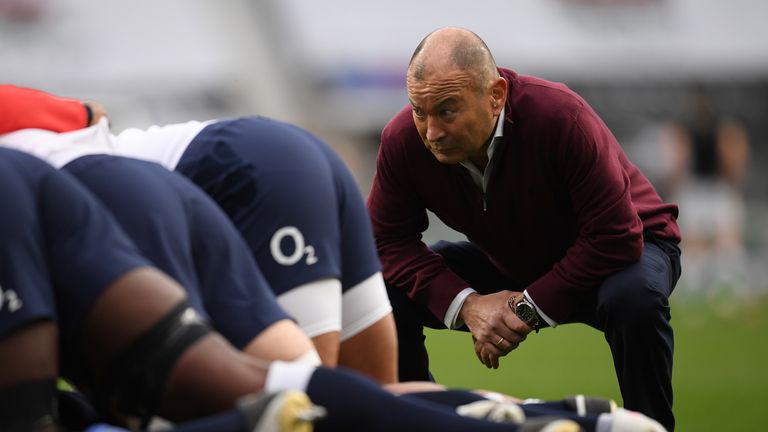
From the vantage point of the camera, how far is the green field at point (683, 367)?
6945 millimetres

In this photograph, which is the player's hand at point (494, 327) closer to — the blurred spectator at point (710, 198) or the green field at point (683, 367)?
the green field at point (683, 367)

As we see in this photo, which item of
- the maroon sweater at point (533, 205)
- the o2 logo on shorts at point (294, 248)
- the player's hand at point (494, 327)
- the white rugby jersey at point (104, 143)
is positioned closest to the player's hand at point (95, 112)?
the white rugby jersey at point (104, 143)

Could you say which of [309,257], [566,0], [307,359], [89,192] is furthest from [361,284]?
[566,0]

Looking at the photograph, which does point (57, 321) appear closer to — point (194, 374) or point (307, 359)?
point (194, 374)

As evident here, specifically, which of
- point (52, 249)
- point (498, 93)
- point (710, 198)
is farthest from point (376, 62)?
point (52, 249)

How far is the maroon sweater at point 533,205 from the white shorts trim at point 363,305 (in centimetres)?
89

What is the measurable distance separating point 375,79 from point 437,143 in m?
17.4

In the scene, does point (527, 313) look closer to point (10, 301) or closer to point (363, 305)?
point (363, 305)

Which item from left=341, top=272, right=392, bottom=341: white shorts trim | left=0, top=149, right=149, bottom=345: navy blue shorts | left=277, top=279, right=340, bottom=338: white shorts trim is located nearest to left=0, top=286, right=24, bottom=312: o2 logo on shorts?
left=0, top=149, right=149, bottom=345: navy blue shorts

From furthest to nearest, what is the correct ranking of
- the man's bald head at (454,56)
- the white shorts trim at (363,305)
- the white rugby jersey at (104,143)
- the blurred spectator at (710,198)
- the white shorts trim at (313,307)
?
the blurred spectator at (710,198) → the man's bald head at (454,56) → the white shorts trim at (363,305) → the white shorts trim at (313,307) → the white rugby jersey at (104,143)

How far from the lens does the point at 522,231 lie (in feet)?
15.6

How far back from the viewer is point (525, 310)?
15.2ft

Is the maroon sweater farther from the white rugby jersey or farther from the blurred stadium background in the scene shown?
the blurred stadium background

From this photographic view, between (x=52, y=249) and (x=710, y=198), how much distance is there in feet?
38.6
